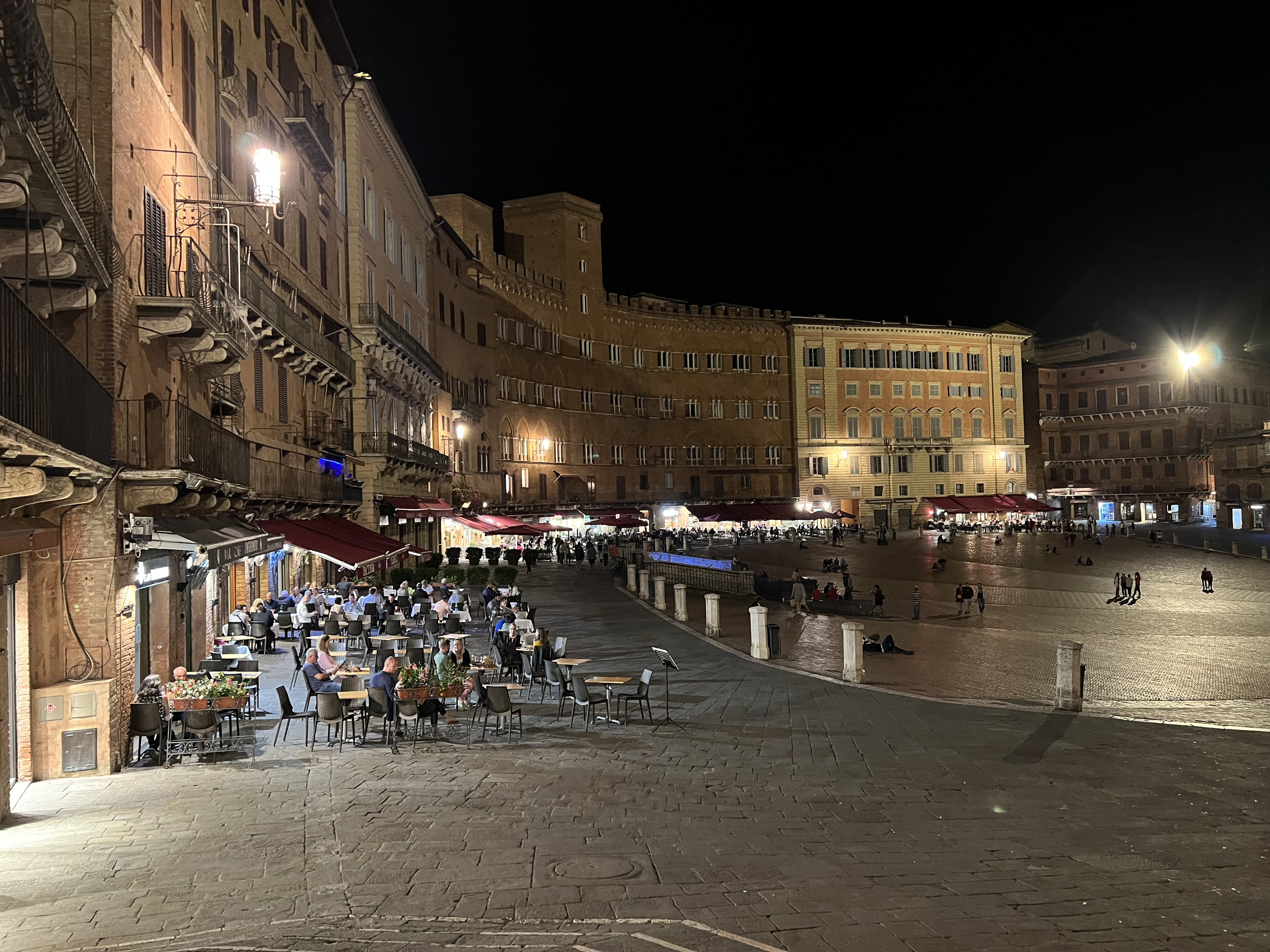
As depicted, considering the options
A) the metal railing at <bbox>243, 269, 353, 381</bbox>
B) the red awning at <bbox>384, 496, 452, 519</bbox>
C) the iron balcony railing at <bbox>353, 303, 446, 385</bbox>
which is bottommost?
the red awning at <bbox>384, 496, 452, 519</bbox>

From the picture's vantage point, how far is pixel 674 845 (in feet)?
25.7

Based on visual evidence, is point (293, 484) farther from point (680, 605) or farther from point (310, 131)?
point (680, 605)

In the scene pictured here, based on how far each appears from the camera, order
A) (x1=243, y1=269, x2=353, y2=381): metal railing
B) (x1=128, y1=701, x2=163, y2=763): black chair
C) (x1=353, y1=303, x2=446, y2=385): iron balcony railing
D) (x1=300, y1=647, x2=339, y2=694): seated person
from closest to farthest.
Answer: (x1=128, y1=701, x2=163, y2=763): black chair → (x1=300, y1=647, x2=339, y2=694): seated person → (x1=243, y1=269, x2=353, y2=381): metal railing → (x1=353, y1=303, x2=446, y2=385): iron balcony railing

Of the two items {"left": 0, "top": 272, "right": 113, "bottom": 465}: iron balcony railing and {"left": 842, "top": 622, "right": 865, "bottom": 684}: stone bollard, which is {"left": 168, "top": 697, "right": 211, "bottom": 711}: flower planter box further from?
{"left": 842, "top": 622, "right": 865, "bottom": 684}: stone bollard

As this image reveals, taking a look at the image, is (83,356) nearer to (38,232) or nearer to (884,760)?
(38,232)

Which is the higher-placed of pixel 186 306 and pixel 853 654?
pixel 186 306

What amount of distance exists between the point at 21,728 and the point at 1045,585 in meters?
33.8

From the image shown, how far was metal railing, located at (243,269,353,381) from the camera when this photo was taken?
66.6ft

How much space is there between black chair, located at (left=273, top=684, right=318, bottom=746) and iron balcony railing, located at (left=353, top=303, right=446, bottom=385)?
2242 cm

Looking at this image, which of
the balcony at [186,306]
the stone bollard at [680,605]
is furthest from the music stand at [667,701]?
the stone bollard at [680,605]

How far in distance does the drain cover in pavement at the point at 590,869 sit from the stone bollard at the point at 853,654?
8870mm

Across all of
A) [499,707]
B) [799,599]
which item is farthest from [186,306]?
[799,599]

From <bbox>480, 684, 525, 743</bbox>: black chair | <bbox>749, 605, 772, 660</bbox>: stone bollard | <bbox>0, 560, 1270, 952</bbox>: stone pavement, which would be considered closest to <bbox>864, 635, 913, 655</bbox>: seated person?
<bbox>749, 605, 772, 660</bbox>: stone bollard

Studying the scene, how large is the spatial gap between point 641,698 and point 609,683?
49cm
